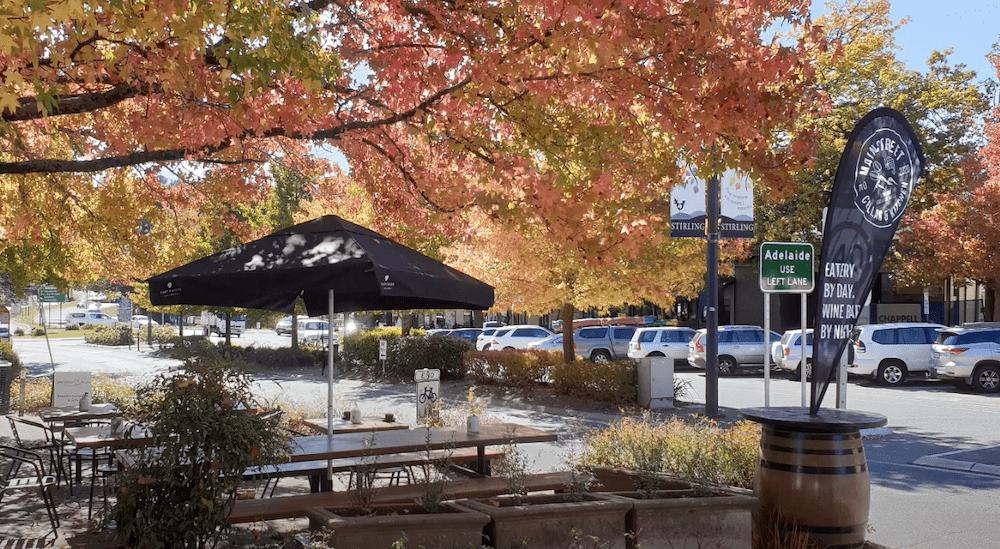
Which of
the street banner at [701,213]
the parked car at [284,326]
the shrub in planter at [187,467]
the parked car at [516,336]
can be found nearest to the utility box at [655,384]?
the street banner at [701,213]

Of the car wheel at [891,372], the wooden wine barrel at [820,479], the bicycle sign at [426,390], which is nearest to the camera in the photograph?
the wooden wine barrel at [820,479]

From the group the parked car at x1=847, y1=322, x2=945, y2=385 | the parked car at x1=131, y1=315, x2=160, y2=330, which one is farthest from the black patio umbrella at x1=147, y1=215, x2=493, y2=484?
the parked car at x1=131, y1=315, x2=160, y2=330

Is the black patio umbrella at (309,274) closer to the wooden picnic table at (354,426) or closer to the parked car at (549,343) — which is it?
the wooden picnic table at (354,426)

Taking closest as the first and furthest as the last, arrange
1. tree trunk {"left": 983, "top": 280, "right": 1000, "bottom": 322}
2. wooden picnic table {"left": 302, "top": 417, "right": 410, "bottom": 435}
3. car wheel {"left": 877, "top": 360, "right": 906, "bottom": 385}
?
wooden picnic table {"left": 302, "top": 417, "right": 410, "bottom": 435}
car wheel {"left": 877, "top": 360, "right": 906, "bottom": 385}
tree trunk {"left": 983, "top": 280, "right": 1000, "bottom": 322}

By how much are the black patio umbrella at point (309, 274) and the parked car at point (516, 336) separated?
29742 millimetres

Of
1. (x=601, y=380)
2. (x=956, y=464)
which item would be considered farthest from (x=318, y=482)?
(x=601, y=380)

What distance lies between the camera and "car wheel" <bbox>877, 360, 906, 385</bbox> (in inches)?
995

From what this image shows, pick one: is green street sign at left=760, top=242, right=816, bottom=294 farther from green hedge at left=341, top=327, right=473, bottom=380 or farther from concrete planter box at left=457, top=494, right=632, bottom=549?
green hedge at left=341, top=327, right=473, bottom=380

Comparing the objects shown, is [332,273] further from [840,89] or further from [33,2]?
[840,89]

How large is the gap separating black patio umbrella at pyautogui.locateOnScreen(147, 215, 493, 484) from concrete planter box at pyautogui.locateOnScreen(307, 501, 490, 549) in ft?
5.75

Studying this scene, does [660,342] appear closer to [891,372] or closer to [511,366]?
[891,372]

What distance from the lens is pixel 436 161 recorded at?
35.3ft

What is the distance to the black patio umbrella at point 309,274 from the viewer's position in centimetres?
675

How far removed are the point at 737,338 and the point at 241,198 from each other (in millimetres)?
20867
